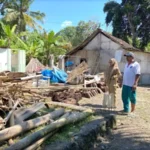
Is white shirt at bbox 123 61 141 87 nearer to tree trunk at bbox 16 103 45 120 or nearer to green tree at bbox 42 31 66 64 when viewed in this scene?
tree trunk at bbox 16 103 45 120

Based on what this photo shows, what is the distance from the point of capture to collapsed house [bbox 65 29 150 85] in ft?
69.2

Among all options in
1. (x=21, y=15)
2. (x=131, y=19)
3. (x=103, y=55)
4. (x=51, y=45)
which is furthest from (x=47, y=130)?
(x=131, y=19)

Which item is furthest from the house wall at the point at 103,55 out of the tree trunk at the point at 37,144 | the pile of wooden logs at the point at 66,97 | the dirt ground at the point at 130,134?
the tree trunk at the point at 37,144

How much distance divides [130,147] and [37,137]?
2203 millimetres

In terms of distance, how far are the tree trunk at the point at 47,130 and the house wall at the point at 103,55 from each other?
1510 cm

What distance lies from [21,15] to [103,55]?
1252cm

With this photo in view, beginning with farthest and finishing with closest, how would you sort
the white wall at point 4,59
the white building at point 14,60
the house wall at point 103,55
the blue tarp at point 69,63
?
the blue tarp at point 69,63 < the house wall at point 103,55 < the white building at point 14,60 < the white wall at point 4,59

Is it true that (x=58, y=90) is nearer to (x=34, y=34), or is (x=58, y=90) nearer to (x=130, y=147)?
(x=130, y=147)

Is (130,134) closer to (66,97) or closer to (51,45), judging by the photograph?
(66,97)

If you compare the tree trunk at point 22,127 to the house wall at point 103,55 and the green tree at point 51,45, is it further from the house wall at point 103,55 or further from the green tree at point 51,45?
the green tree at point 51,45

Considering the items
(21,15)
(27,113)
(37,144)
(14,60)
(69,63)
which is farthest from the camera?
(21,15)

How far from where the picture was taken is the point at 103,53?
22.1 m

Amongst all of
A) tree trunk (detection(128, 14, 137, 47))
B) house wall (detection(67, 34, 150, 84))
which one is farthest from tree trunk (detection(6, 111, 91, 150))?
tree trunk (detection(128, 14, 137, 47))

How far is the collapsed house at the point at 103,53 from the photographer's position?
21.1 m
